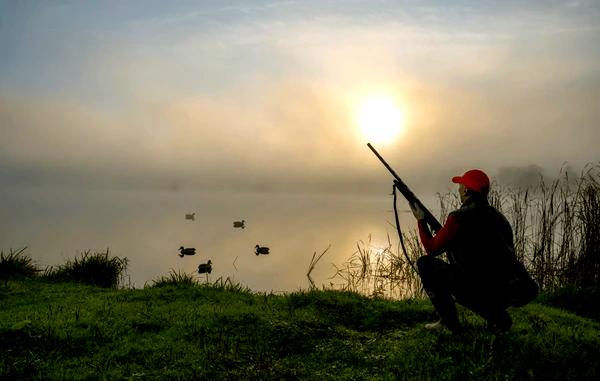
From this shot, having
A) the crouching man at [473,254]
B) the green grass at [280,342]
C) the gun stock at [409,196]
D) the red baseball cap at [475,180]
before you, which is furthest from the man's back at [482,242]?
the green grass at [280,342]

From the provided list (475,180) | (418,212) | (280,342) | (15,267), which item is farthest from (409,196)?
(15,267)

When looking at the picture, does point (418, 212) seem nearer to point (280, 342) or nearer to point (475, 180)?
point (475, 180)

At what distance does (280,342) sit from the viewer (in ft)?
27.3

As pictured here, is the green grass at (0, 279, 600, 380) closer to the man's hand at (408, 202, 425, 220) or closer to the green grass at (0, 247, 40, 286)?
the man's hand at (408, 202, 425, 220)

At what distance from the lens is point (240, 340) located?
8.38 meters

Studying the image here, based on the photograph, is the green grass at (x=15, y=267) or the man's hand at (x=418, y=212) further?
the green grass at (x=15, y=267)

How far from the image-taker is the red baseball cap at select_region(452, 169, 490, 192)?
7258mm

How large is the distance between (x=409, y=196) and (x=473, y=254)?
4.57ft

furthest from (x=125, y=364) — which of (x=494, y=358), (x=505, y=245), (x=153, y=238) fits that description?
(x=153, y=238)

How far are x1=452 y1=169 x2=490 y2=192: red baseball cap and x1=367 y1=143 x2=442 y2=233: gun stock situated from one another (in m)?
0.68

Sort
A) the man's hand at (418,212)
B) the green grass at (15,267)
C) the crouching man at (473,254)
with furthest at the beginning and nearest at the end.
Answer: the green grass at (15,267) < the man's hand at (418,212) < the crouching man at (473,254)

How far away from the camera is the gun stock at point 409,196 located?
25.1 feet

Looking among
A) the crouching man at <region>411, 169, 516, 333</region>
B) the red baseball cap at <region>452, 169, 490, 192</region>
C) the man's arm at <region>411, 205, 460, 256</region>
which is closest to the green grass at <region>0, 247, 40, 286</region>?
the crouching man at <region>411, 169, 516, 333</region>

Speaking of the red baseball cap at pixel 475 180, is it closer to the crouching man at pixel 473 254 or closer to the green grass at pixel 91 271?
the crouching man at pixel 473 254
